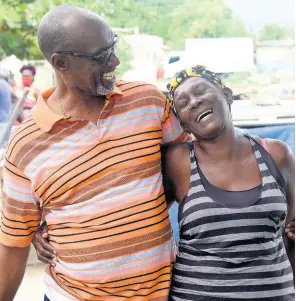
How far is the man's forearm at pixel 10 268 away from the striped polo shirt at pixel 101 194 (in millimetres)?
198

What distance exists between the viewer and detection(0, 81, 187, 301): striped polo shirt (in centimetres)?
176

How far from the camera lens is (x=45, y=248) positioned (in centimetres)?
191

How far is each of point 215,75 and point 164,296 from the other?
0.73 meters

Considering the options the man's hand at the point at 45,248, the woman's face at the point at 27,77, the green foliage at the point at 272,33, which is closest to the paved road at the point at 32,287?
the man's hand at the point at 45,248

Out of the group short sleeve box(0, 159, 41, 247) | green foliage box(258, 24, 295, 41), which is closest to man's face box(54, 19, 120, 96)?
short sleeve box(0, 159, 41, 247)

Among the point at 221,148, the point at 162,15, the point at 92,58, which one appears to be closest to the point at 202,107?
the point at 221,148

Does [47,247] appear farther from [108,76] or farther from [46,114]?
[108,76]

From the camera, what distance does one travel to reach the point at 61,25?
1.77 metres

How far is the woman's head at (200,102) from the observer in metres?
1.73

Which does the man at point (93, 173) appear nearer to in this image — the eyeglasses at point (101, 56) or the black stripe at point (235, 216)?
the eyeglasses at point (101, 56)

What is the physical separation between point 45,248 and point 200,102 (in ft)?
Answer: 2.39

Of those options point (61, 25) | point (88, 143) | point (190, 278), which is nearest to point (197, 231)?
point (190, 278)

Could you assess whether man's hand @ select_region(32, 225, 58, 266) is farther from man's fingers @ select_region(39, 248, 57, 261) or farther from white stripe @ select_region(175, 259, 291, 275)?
white stripe @ select_region(175, 259, 291, 275)

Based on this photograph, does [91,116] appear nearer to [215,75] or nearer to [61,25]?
[61,25]
